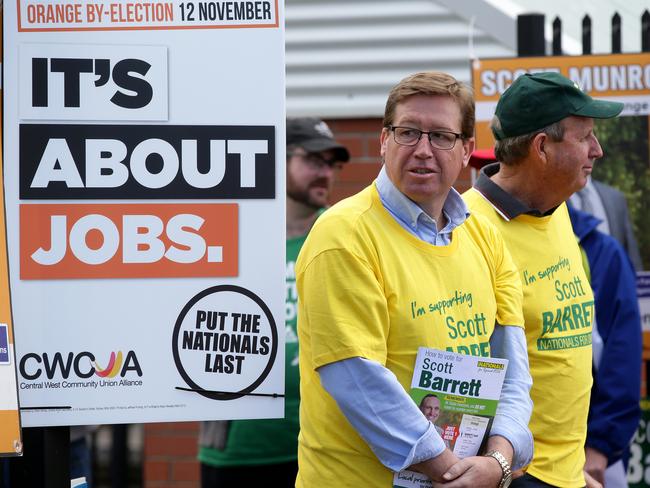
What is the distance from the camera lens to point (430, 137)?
114 inches

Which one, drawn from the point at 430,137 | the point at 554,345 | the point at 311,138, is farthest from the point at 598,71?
the point at 430,137

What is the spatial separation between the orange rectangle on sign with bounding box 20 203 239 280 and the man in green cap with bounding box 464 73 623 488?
100 centimetres

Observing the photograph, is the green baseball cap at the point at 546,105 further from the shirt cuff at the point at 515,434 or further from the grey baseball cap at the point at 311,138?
the grey baseball cap at the point at 311,138

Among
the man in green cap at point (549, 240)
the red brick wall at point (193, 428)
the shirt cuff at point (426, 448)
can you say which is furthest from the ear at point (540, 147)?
the red brick wall at point (193, 428)

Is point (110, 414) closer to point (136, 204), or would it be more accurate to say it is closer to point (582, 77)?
point (136, 204)

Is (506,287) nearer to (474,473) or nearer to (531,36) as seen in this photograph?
(474,473)

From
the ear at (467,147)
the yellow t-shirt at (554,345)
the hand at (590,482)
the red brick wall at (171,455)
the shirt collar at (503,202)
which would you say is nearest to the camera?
the ear at (467,147)

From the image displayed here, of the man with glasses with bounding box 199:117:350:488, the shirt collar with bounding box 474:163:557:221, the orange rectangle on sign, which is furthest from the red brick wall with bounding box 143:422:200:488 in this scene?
the orange rectangle on sign

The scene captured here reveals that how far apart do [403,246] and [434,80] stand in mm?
432

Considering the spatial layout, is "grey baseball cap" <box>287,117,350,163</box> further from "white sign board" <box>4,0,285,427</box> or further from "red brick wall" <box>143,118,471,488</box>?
"white sign board" <box>4,0,285,427</box>

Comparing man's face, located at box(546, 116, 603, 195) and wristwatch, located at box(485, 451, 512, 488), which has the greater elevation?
man's face, located at box(546, 116, 603, 195)

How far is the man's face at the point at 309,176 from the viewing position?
4871 mm

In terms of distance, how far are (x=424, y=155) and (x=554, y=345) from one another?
2.79 feet

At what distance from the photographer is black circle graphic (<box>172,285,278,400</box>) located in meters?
2.83
